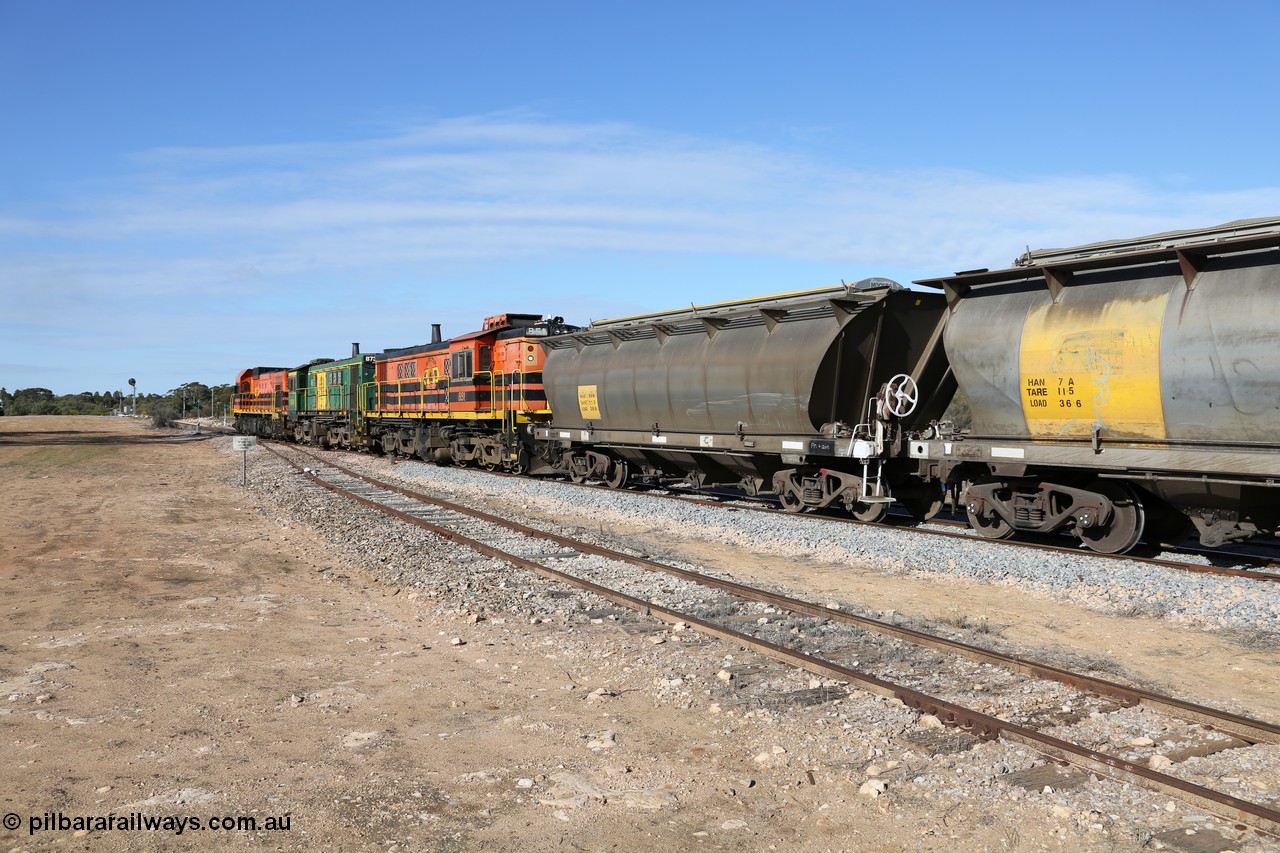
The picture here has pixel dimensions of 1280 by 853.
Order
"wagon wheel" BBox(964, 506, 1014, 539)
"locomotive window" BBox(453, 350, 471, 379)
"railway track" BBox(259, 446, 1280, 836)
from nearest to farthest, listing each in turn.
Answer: "railway track" BBox(259, 446, 1280, 836)
"wagon wheel" BBox(964, 506, 1014, 539)
"locomotive window" BBox(453, 350, 471, 379)

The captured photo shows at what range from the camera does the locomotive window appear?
2753 centimetres

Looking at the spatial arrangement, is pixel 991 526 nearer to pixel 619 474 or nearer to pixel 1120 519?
pixel 1120 519

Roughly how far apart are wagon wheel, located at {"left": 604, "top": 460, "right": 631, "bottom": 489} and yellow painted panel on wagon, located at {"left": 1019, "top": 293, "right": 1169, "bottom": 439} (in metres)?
11.2

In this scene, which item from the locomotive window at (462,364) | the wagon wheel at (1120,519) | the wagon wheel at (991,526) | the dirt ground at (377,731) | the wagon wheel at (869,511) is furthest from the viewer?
the locomotive window at (462,364)

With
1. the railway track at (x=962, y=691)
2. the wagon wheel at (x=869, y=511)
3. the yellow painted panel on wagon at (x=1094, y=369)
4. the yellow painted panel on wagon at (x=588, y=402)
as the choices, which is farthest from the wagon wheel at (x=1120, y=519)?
the yellow painted panel on wagon at (x=588, y=402)

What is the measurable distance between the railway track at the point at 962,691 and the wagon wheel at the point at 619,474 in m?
9.84

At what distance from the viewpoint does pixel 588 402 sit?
21391 mm

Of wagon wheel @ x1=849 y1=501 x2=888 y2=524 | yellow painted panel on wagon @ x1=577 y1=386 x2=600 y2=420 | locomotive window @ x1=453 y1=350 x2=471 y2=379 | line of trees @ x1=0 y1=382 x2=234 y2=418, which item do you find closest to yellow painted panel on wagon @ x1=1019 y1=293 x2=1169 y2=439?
wagon wheel @ x1=849 y1=501 x2=888 y2=524

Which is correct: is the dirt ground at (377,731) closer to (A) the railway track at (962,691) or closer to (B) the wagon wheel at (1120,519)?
(A) the railway track at (962,691)

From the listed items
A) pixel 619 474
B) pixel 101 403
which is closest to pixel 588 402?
pixel 619 474

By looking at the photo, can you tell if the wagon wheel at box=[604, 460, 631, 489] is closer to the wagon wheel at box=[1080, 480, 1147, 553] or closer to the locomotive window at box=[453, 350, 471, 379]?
the locomotive window at box=[453, 350, 471, 379]

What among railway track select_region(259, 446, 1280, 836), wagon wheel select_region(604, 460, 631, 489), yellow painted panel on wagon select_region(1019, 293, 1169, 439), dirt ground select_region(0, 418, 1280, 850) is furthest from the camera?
wagon wheel select_region(604, 460, 631, 489)

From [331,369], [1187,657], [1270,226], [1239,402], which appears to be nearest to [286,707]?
[1187,657]

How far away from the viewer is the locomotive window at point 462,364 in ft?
90.3
